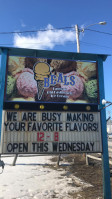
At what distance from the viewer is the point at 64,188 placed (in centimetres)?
727

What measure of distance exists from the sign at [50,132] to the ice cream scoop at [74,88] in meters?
0.64

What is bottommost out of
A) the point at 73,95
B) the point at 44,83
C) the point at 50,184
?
the point at 50,184

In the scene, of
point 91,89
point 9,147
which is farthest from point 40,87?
point 9,147

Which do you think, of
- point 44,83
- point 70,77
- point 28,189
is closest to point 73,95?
point 70,77

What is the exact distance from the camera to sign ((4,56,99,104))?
18.3ft

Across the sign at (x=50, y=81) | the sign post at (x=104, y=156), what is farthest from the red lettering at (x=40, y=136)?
the sign post at (x=104, y=156)

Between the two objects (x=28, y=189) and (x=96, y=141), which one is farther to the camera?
(x=28, y=189)

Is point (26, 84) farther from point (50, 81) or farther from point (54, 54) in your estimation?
point (54, 54)

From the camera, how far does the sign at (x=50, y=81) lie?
5.59 m


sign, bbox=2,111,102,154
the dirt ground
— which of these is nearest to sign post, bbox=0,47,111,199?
sign, bbox=2,111,102,154

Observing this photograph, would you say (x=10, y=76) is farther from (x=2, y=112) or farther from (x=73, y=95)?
(x=73, y=95)

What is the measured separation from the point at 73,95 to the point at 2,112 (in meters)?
2.45

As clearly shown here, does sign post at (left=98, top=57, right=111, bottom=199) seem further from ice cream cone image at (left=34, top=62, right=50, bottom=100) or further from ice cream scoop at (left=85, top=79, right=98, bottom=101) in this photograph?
ice cream cone image at (left=34, top=62, right=50, bottom=100)

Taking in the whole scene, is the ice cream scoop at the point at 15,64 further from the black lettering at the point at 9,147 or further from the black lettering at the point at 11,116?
the black lettering at the point at 9,147
